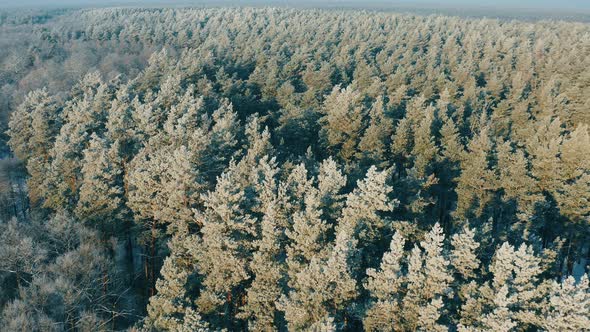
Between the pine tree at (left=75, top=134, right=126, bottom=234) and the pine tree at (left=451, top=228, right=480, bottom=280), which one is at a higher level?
the pine tree at (left=451, top=228, right=480, bottom=280)

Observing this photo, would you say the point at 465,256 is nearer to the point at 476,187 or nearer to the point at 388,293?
the point at 388,293

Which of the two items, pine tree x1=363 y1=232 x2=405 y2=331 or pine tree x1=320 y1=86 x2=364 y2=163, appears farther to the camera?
pine tree x1=320 y1=86 x2=364 y2=163

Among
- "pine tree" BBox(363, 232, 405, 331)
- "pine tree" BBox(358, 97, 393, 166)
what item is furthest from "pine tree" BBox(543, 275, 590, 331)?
"pine tree" BBox(358, 97, 393, 166)

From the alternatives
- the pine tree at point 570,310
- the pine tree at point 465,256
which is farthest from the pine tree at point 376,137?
the pine tree at point 570,310

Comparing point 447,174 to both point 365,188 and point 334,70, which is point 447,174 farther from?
point 334,70

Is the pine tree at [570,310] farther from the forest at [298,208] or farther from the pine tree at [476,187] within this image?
the pine tree at [476,187]

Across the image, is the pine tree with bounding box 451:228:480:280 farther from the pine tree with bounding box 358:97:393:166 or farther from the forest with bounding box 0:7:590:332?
the pine tree with bounding box 358:97:393:166

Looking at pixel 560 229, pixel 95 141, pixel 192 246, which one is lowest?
pixel 560 229

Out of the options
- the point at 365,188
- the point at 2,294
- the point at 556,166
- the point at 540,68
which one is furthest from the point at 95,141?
the point at 540,68
